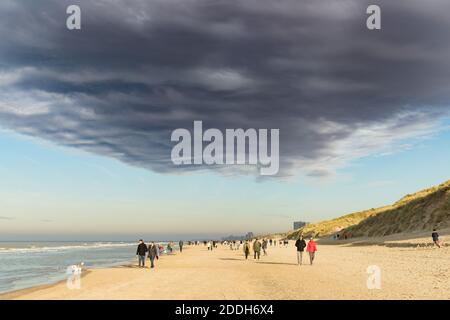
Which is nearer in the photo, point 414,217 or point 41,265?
point 41,265

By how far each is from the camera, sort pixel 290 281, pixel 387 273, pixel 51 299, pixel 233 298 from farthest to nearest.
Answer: pixel 387 273 → pixel 290 281 → pixel 51 299 → pixel 233 298

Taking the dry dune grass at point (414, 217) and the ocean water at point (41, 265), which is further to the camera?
the dry dune grass at point (414, 217)

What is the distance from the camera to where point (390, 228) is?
68.6 m

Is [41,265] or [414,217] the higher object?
[414,217]

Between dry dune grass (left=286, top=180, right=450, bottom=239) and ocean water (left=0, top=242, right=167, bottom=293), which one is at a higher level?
dry dune grass (left=286, top=180, right=450, bottom=239)

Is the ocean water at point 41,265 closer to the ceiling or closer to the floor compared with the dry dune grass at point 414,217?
closer to the floor

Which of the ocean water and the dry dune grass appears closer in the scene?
the ocean water
